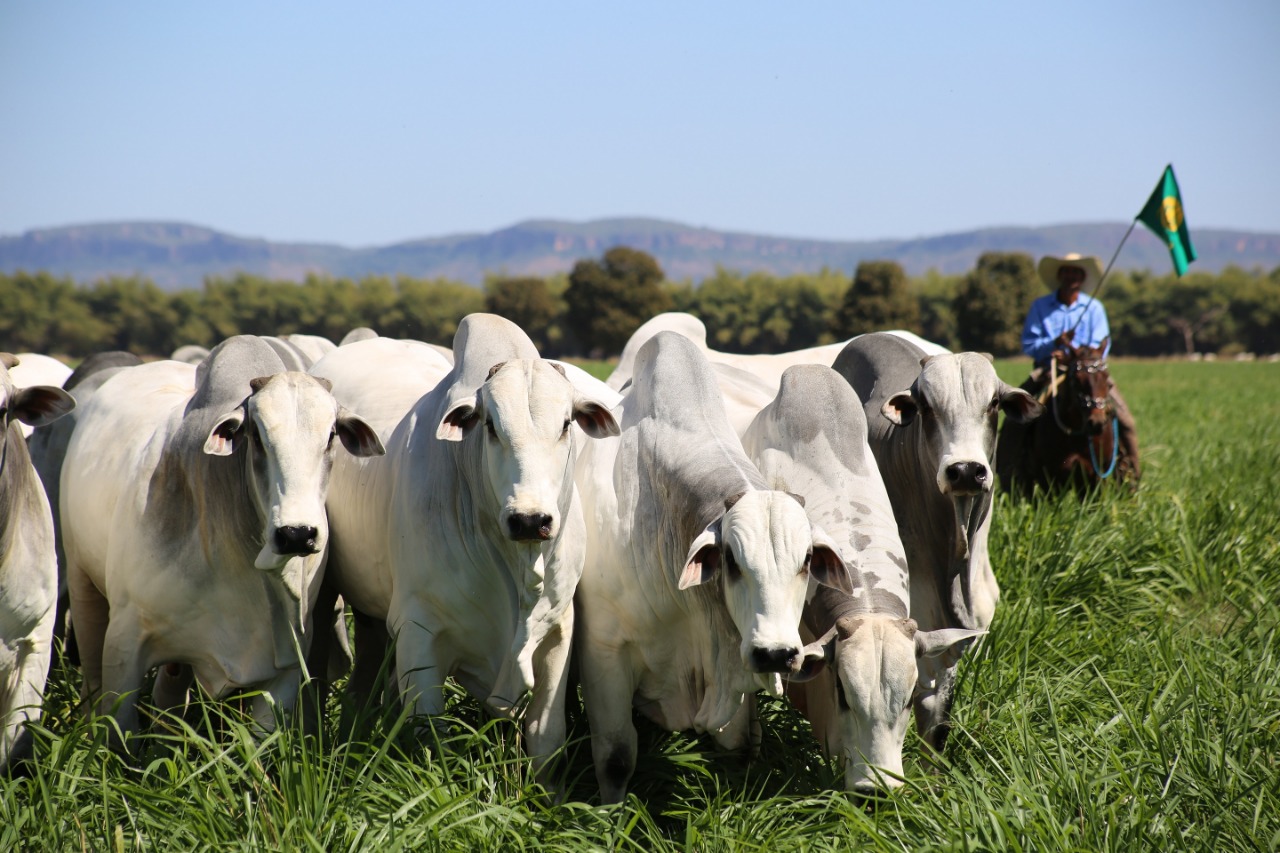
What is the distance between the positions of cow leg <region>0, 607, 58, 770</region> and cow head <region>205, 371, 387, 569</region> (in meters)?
0.89

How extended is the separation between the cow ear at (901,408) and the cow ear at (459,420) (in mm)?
2054

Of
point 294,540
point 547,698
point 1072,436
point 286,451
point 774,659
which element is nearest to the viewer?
point 774,659

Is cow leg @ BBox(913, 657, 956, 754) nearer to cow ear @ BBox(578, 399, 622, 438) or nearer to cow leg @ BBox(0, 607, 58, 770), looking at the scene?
cow ear @ BBox(578, 399, 622, 438)

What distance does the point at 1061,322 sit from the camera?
9.91 m

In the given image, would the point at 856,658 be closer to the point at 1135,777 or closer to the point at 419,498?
the point at 1135,777

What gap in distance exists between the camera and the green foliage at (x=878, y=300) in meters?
78.4

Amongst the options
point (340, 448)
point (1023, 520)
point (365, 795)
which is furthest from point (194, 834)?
point (1023, 520)

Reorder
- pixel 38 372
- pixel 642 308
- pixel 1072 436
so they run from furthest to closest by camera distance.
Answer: pixel 642 308 → pixel 1072 436 → pixel 38 372

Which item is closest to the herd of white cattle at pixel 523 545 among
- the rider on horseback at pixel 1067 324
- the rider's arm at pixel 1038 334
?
the rider on horseback at pixel 1067 324

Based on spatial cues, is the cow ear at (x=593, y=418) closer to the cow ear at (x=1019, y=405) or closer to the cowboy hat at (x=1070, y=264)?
the cow ear at (x=1019, y=405)

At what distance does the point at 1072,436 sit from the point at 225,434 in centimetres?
659

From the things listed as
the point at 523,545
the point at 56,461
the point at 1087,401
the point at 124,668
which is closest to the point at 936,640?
the point at 523,545

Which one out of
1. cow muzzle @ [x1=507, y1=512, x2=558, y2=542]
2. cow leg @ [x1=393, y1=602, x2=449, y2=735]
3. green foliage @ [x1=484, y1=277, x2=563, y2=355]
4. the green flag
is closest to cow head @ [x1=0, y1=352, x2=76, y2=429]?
cow leg @ [x1=393, y1=602, x2=449, y2=735]

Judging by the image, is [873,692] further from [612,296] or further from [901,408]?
[612,296]
